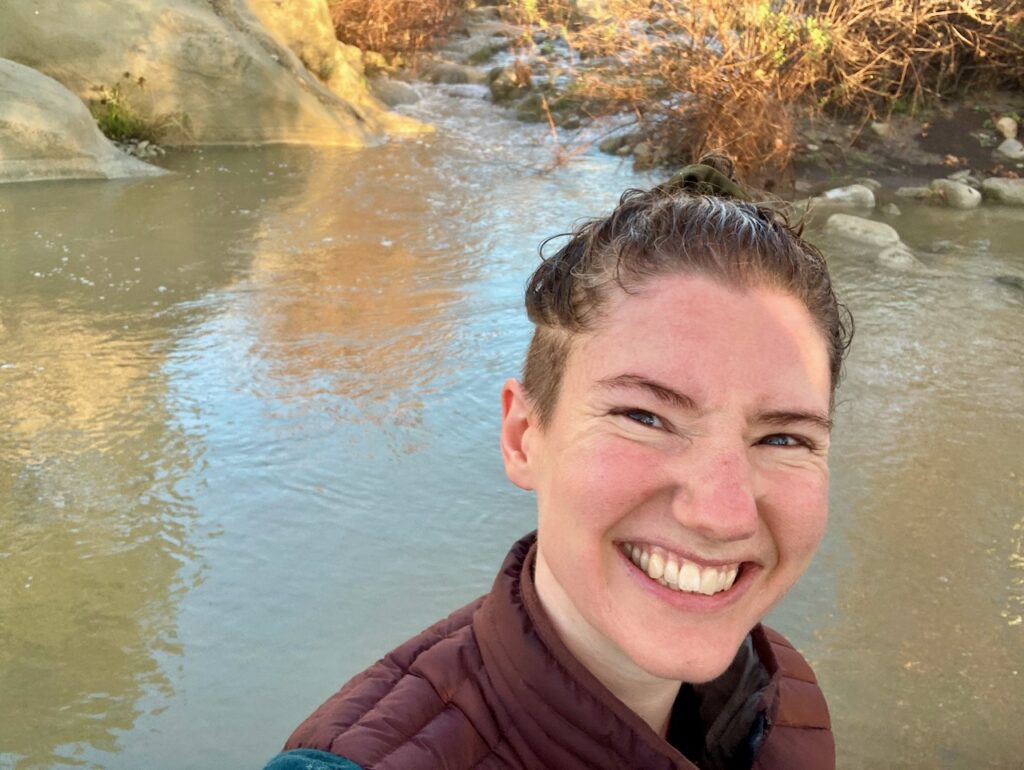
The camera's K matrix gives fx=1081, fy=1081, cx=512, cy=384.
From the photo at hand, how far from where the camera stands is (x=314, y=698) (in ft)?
8.71

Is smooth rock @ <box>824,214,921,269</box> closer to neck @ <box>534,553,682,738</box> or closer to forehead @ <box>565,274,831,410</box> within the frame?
forehead @ <box>565,274,831,410</box>

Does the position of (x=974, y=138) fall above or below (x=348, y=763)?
below

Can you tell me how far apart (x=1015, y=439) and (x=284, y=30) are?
8.78 m

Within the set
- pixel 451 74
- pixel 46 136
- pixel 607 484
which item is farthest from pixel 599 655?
pixel 451 74

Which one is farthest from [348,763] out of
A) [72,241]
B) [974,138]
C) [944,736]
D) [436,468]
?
[974,138]

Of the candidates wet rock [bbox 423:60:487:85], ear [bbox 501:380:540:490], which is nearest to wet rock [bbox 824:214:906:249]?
ear [bbox 501:380:540:490]

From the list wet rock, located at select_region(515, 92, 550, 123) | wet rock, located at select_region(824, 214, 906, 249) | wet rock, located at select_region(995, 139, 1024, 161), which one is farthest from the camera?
wet rock, located at select_region(515, 92, 550, 123)

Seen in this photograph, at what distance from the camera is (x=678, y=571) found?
1284 millimetres

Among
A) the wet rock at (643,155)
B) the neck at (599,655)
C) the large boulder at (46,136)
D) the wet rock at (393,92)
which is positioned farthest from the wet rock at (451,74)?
the neck at (599,655)

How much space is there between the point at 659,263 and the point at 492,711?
1.95ft

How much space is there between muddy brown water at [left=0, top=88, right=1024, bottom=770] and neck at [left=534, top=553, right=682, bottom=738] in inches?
53.8

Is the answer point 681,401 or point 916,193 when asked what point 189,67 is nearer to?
point 916,193

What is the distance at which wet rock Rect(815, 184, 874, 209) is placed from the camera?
8.09 m

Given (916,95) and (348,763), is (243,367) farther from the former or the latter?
(916,95)
